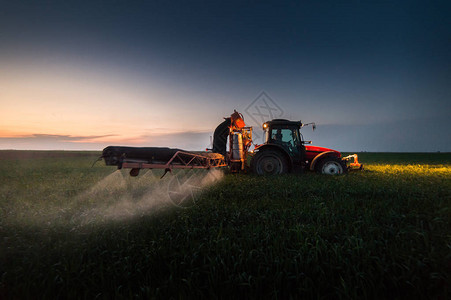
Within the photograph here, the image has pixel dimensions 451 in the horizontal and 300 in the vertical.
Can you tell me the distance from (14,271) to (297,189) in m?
7.22

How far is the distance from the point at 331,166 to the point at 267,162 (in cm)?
365

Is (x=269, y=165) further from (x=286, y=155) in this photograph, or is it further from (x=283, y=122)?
(x=283, y=122)

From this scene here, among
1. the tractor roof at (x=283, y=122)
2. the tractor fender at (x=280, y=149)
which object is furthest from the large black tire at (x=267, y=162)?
the tractor roof at (x=283, y=122)

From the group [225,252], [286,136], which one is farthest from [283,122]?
[225,252]

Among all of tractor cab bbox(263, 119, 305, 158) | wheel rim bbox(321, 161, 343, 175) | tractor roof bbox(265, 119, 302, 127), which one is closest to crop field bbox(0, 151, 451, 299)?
wheel rim bbox(321, 161, 343, 175)

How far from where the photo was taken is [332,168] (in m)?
11.1

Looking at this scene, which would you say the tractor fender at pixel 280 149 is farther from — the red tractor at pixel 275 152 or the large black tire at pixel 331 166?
the large black tire at pixel 331 166

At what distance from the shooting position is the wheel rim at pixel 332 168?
11.0 metres

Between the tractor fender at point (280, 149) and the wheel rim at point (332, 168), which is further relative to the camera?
the wheel rim at point (332, 168)

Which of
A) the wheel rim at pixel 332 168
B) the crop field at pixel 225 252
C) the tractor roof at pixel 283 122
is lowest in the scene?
the crop field at pixel 225 252

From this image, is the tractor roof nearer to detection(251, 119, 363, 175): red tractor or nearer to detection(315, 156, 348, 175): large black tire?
detection(251, 119, 363, 175): red tractor

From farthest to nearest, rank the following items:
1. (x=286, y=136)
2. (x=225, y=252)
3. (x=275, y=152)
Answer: (x=286, y=136) → (x=275, y=152) → (x=225, y=252)

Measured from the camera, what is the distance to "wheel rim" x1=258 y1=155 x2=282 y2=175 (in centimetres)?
1104

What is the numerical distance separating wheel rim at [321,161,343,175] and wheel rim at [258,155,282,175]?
2.54m
